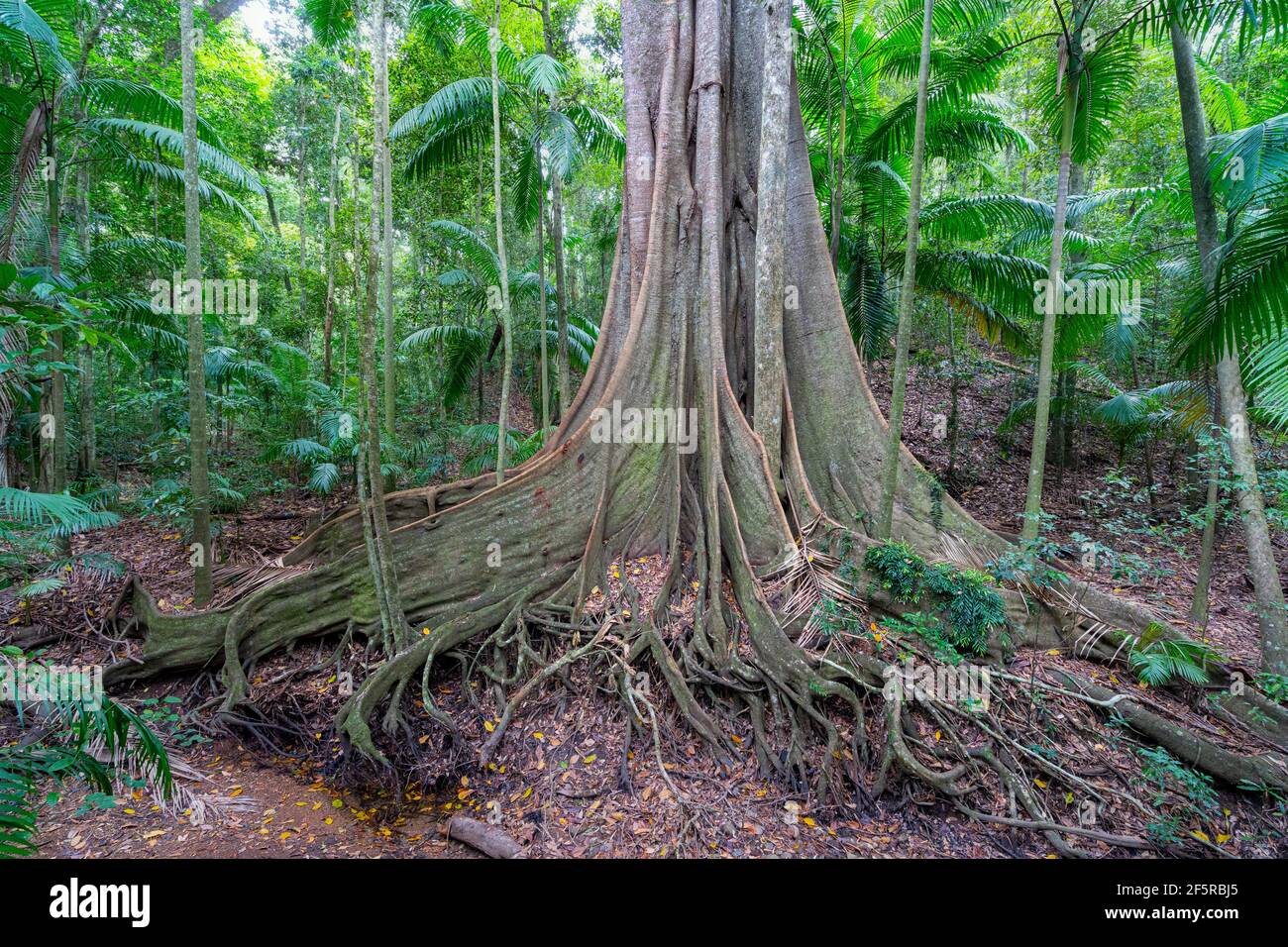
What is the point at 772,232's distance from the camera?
4.57 meters

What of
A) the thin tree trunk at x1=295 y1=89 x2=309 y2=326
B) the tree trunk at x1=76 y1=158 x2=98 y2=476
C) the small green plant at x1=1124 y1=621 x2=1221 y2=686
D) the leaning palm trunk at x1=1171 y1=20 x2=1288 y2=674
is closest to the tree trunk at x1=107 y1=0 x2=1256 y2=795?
the small green plant at x1=1124 y1=621 x2=1221 y2=686

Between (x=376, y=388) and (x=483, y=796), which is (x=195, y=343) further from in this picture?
(x=483, y=796)

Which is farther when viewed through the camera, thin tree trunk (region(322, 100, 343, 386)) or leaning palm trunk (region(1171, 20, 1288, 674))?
thin tree trunk (region(322, 100, 343, 386))

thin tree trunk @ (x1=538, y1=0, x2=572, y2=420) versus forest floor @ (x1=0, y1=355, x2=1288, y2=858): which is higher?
thin tree trunk @ (x1=538, y1=0, x2=572, y2=420)

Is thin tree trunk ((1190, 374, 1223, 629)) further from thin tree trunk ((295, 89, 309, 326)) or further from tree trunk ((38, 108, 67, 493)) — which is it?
thin tree trunk ((295, 89, 309, 326))

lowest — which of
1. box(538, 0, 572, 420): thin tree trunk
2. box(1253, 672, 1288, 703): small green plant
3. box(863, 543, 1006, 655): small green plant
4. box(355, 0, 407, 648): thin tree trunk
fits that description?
box(1253, 672, 1288, 703): small green plant

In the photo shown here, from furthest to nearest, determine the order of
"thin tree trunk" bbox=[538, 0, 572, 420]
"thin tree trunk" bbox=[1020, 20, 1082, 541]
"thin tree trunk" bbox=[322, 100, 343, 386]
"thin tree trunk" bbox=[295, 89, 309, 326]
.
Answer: "thin tree trunk" bbox=[295, 89, 309, 326] → "thin tree trunk" bbox=[322, 100, 343, 386] → "thin tree trunk" bbox=[538, 0, 572, 420] → "thin tree trunk" bbox=[1020, 20, 1082, 541]

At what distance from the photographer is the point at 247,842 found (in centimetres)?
302

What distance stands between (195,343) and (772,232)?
487cm

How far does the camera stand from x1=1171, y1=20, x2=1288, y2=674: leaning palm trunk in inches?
155

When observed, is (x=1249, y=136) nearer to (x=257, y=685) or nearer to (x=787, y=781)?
(x=787, y=781)

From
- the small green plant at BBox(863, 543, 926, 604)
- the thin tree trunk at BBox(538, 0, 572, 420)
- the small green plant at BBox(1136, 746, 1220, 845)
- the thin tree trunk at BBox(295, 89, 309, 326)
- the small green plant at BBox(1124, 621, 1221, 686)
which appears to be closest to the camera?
the small green plant at BBox(1136, 746, 1220, 845)

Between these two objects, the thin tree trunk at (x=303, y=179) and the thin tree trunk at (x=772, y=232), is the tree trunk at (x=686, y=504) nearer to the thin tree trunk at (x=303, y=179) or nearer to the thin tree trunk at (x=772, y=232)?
the thin tree trunk at (x=772, y=232)

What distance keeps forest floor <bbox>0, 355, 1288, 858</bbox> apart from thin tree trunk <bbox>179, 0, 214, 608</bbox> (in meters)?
0.72
